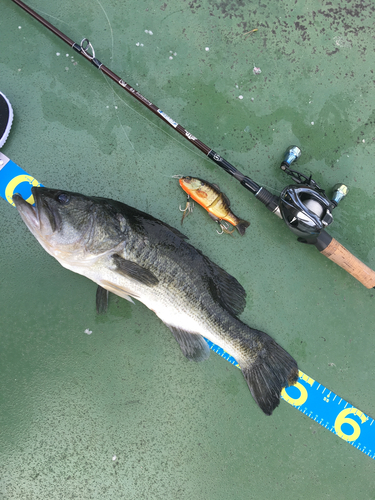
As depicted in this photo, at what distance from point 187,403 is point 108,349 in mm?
733

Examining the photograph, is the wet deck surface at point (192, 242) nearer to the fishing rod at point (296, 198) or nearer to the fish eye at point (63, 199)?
the fishing rod at point (296, 198)

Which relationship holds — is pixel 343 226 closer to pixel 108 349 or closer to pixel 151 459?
pixel 108 349

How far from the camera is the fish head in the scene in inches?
76.5

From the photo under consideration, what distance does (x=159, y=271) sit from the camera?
6.70ft

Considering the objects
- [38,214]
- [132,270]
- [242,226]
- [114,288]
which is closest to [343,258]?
[242,226]

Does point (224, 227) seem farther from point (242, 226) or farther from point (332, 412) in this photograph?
point (332, 412)

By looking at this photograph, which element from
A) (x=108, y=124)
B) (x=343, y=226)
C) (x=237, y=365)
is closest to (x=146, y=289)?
(x=237, y=365)

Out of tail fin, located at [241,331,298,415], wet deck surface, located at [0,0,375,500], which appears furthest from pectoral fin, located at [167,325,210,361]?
tail fin, located at [241,331,298,415]

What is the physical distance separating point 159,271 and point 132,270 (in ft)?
0.57

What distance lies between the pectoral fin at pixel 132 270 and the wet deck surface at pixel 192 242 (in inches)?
18.6

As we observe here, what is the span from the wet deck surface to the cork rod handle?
8.5 inches


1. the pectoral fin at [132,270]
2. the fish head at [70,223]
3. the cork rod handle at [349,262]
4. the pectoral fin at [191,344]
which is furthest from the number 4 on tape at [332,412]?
the fish head at [70,223]

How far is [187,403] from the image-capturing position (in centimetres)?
242

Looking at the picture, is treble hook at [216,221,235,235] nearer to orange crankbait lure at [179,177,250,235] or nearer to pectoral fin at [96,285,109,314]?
orange crankbait lure at [179,177,250,235]
